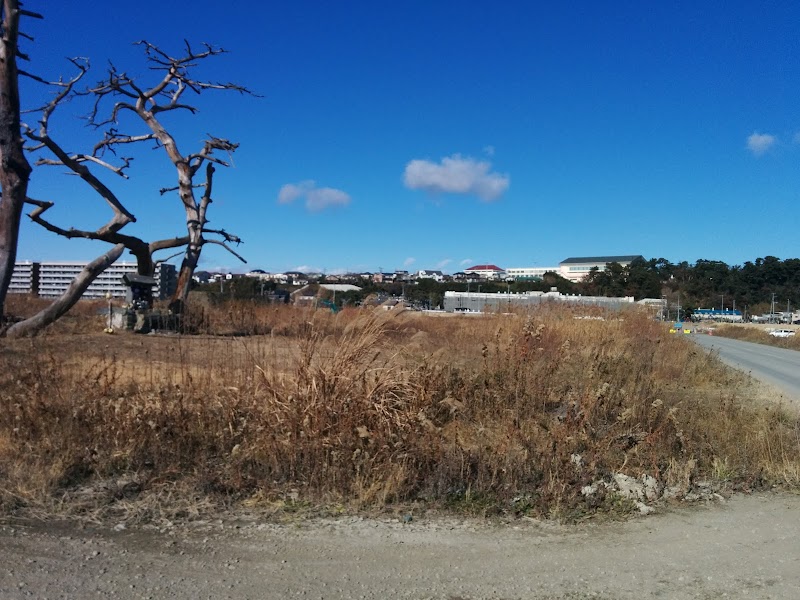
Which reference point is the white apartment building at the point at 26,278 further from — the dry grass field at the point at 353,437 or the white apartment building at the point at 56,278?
the dry grass field at the point at 353,437

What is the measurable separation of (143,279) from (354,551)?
14803mm

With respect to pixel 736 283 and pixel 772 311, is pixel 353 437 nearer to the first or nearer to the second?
pixel 736 283

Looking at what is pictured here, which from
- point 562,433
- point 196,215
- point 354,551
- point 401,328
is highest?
point 196,215

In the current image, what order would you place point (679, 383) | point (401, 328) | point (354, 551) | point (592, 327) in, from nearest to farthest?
point (354, 551) → point (401, 328) → point (679, 383) → point (592, 327)

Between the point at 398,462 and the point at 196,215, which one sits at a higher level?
the point at 196,215

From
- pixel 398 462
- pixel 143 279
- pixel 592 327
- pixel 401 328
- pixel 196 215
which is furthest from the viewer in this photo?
pixel 196 215

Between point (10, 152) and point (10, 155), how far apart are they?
92 mm

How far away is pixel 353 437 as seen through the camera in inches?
218

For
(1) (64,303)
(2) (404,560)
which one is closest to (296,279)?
(1) (64,303)

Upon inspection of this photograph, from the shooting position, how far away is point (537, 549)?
438 cm

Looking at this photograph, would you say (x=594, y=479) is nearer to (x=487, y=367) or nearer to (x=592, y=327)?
(x=487, y=367)

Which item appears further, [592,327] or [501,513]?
[592,327]

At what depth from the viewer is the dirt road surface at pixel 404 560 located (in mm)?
3721

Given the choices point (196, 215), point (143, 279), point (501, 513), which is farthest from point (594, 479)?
point (196, 215)
